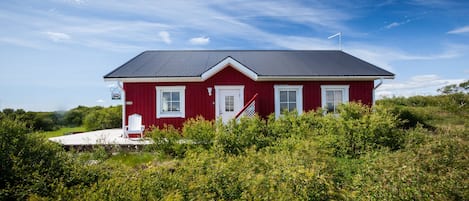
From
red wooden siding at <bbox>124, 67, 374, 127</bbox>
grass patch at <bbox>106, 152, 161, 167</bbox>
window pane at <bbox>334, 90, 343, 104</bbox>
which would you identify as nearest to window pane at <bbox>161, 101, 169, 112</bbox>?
red wooden siding at <bbox>124, 67, 374, 127</bbox>

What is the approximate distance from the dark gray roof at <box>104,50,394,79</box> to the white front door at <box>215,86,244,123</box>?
3.80 feet

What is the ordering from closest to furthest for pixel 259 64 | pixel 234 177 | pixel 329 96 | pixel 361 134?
pixel 234 177 < pixel 361 134 < pixel 329 96 < pixel 259 64

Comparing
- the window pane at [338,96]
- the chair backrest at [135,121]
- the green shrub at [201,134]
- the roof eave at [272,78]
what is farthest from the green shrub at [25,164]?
the window pane at [338,96]

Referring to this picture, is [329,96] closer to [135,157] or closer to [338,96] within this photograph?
[338,96]

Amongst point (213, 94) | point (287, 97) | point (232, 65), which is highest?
point (232, 65)

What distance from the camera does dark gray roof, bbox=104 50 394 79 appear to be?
13039 mm

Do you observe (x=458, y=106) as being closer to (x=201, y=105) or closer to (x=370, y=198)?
(x=201, y=105)

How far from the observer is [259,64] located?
48.0 ft

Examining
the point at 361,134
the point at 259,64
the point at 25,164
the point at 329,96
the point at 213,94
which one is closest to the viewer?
the point at 25,164

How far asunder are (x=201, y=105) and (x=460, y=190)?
10104 mm

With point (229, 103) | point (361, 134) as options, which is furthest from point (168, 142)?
point (229, 103)

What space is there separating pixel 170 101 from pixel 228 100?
103 inches

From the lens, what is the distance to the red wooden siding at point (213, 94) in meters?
12.6

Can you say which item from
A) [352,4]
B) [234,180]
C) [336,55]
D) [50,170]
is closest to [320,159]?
[234,180]
